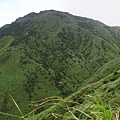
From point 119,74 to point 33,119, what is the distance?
78478 millimetres

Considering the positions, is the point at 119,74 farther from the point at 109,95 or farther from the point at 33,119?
the point at 33,119

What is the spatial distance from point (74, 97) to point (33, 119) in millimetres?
84934

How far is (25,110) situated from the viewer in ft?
647

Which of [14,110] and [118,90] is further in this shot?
[14,110]

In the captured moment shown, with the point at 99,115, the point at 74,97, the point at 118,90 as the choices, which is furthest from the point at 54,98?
the point at 74,97

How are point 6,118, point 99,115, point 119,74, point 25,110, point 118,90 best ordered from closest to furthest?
point 99,115
point 118,90
point 119,74
point 6,118
point 25,110

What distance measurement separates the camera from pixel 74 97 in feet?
287

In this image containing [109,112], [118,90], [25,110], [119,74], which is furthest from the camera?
[25,110]

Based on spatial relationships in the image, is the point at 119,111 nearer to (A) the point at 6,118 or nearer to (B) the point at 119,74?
(B) the point at 119,74

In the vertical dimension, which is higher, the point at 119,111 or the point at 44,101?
the point at 44,101

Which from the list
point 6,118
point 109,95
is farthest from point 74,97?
point 6,118

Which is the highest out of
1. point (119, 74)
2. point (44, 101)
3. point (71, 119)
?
point (44, 101)

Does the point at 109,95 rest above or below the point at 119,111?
below

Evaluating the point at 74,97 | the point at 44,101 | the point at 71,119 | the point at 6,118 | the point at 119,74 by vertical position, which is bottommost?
the point at 6,118
